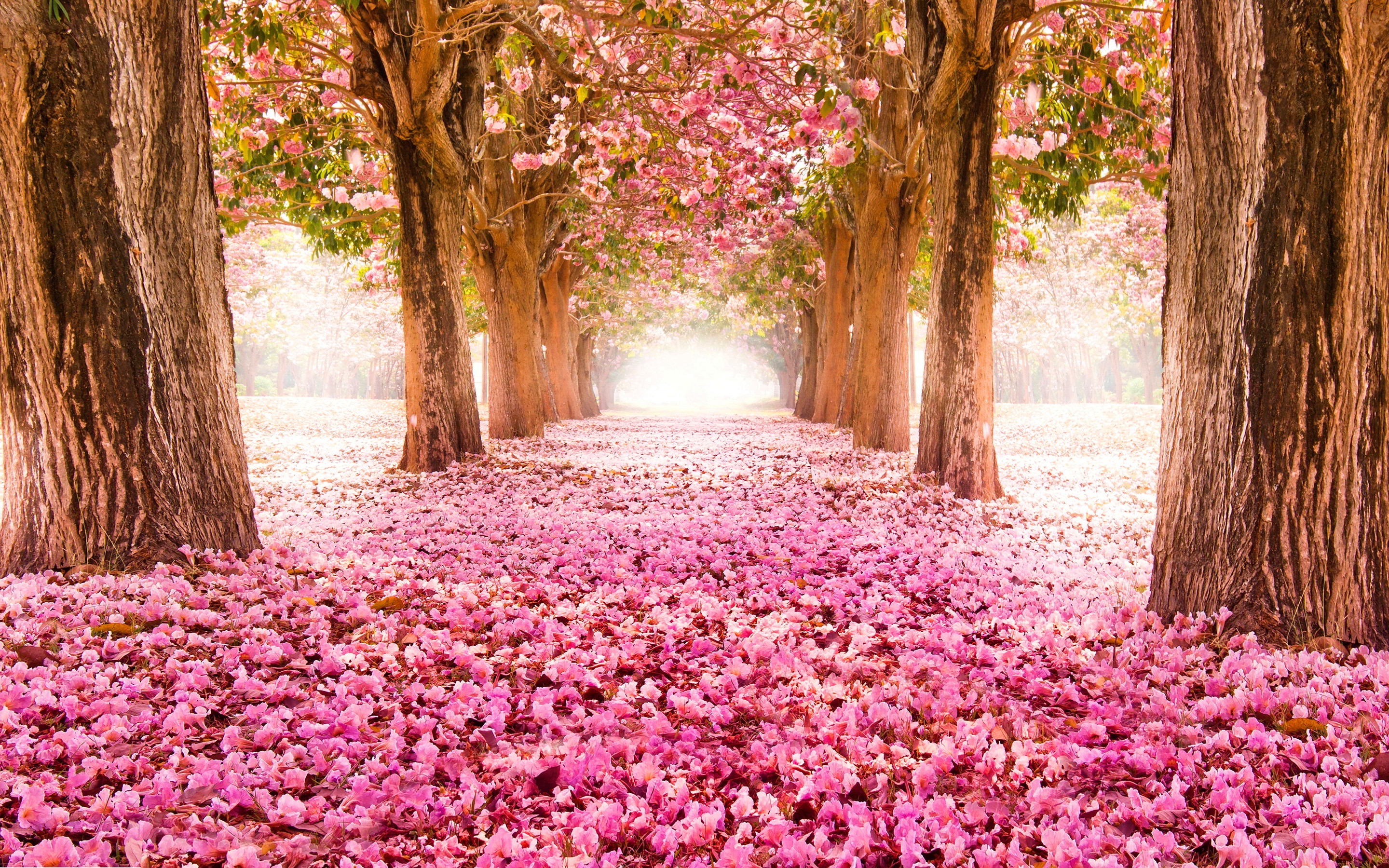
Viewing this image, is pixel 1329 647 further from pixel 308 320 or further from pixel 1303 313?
pixel 308 320

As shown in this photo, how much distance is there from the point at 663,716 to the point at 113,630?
8.70 feet

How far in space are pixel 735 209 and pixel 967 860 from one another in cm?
1320

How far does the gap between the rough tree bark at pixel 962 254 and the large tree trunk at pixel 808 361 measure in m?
19.7

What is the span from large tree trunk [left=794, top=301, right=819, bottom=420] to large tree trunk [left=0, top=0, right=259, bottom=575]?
24982 mm

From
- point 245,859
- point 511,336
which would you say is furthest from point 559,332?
point 245,859

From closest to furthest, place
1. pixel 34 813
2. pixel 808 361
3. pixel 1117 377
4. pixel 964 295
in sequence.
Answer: pixel 34 813 < pixel 964 295 < pixel 808 361 < pixel 1117 377

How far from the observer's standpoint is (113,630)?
393 cm

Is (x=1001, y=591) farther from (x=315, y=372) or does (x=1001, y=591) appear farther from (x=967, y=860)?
(x=315, y=372)

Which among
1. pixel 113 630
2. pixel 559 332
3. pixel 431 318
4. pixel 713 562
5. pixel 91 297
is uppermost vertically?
Answer: pixel 559 332

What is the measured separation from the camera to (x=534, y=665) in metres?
3.96

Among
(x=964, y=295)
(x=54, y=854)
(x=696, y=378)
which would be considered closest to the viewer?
(x=54, y=854)

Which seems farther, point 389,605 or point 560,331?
point 560,331

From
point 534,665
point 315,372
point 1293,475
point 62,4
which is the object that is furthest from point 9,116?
point 315,372

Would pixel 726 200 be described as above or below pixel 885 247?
above
